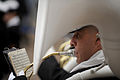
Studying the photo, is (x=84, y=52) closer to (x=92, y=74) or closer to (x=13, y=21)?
(x=92, y=74)

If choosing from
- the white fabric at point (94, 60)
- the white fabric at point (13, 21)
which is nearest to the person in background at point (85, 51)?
the white fabric at point (94, 60)

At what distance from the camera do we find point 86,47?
502 mm

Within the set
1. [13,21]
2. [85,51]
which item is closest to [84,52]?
[85,51]

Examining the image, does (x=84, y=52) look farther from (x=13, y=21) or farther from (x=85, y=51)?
(x=13, y=21)

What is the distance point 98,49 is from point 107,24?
13 centimetres

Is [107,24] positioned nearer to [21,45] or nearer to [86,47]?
[86,47]

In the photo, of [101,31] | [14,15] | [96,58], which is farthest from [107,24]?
[14,15]

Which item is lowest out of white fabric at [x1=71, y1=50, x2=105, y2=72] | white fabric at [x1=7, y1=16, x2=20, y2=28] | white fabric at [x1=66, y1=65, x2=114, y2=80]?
white fabric at [x1=66, y1=65, x2=114, y2=80]

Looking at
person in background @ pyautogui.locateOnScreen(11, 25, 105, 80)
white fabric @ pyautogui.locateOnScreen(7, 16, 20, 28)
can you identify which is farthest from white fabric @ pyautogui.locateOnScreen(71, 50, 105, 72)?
white fabric @ pyautogui.locateOnScreen(7, 16, 20, 28)

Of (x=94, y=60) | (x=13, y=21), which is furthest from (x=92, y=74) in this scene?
(x=13, y=21)

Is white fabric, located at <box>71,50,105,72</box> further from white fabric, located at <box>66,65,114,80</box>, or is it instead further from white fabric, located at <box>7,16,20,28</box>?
white fabric, located at <box>7,16,20,28</box>

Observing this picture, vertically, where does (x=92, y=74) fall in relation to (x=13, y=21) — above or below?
below

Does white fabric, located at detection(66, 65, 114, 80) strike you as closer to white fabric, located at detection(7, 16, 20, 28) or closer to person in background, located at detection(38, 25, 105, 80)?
person in background, located at detection(38, 25, 105, 80)

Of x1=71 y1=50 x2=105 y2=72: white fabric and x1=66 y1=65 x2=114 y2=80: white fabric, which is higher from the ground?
x1=71 y1=50 x2=105 y2=72: white fabric
